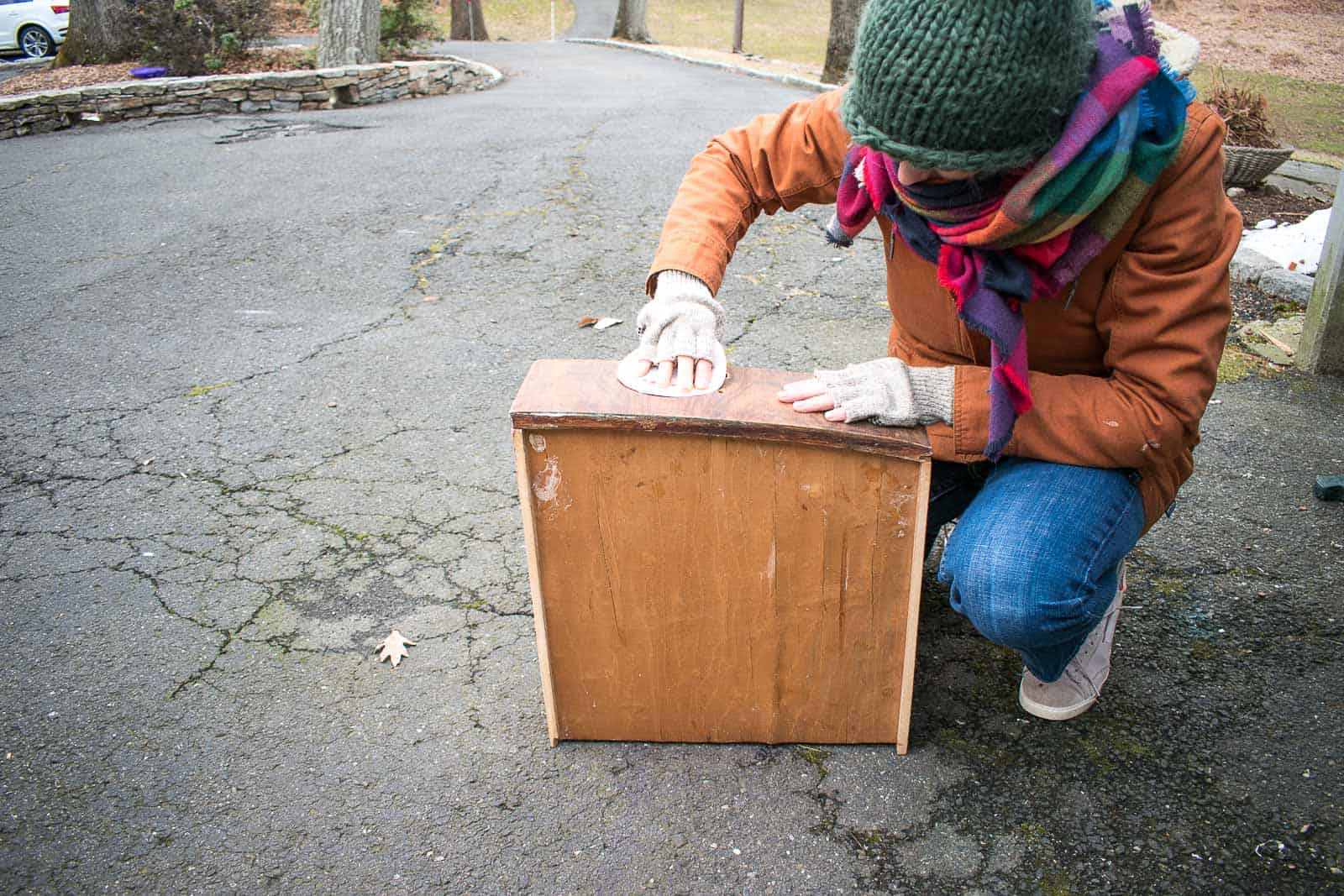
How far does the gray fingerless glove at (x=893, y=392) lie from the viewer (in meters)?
1.71

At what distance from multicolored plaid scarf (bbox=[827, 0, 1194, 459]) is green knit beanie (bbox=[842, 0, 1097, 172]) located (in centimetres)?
5

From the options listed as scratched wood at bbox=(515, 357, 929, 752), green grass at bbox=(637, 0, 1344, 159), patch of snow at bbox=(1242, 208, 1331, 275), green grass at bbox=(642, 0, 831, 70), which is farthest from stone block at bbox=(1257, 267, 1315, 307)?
green grass at bbox=(642, 0, 831, 70)

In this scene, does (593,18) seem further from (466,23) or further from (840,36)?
(840,36)

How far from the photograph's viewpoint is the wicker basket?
20.9 feet

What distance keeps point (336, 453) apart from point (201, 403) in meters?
0.71

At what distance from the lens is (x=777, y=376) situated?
192cm

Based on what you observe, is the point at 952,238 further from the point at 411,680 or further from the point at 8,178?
the point at 8,178

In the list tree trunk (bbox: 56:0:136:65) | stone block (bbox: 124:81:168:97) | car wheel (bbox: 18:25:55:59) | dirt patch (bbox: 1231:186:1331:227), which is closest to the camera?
dirt patch (bbox: 1231:186:1331:227)

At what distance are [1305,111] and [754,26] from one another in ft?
72.6

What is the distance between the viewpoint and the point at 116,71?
1087 centimetres

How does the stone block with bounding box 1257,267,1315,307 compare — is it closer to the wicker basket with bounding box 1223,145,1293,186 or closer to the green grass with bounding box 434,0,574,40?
the wicker basket with bounding box 1223,145,1293,186

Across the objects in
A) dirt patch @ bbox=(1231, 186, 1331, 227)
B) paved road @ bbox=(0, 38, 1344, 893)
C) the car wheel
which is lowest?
paved road @ bbox=(0, 38, 1344, 893)

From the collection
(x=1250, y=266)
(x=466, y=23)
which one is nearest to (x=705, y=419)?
(x=1250, y=266)

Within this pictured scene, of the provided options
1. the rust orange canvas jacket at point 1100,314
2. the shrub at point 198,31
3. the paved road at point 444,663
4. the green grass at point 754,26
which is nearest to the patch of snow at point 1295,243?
the paved road at point 444,663
